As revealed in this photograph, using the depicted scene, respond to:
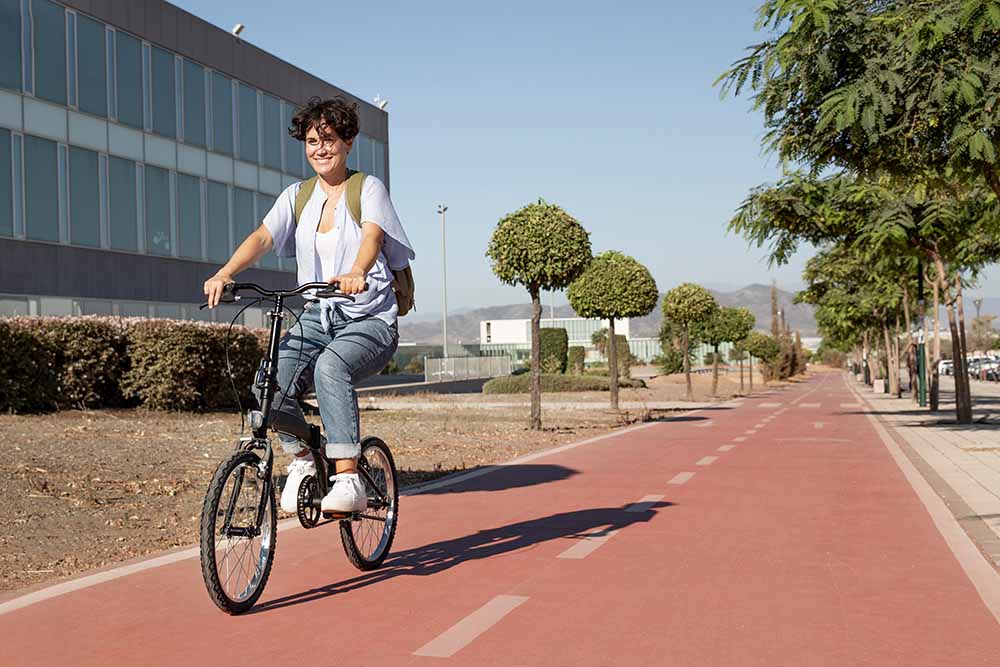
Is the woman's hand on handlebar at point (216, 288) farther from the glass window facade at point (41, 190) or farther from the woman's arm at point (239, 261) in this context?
the glass window facade at point (41, 190)

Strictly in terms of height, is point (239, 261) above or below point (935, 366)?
above

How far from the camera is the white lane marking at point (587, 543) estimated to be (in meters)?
6.77

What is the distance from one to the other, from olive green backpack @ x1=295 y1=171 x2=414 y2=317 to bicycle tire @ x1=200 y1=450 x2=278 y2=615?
4.12 ft

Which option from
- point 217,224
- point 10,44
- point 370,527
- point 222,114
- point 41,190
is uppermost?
point 222,114

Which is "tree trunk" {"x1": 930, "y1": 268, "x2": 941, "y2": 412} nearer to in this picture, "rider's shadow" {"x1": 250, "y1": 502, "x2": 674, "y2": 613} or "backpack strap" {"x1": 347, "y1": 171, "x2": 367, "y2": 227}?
"rider's shadow" {"x1": 250, "y1": 502, "x2": 674, "y2": 613}

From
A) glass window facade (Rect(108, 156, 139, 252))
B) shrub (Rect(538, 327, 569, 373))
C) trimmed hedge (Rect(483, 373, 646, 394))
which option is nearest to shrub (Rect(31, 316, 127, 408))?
glass window facade (Rect(108, 156, 139, 252))

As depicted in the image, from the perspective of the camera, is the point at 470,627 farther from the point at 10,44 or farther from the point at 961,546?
the point at 10,44

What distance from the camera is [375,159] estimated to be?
1833 inches

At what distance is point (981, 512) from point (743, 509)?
1775mm

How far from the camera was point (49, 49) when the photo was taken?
27.8 metres

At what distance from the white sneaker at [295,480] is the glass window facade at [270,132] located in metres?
33.4

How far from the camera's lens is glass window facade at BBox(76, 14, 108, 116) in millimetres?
28938

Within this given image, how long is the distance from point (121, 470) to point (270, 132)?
29.7 metres

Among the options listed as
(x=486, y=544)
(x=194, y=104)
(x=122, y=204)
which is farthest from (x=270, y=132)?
(x=486, y=544)
